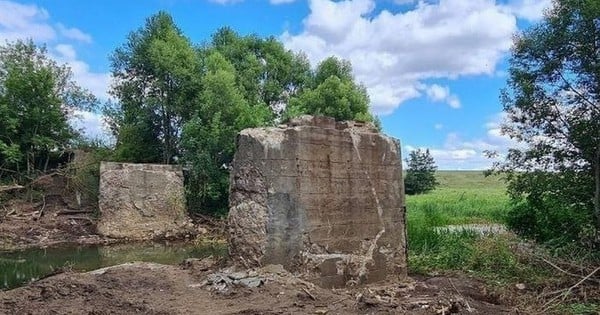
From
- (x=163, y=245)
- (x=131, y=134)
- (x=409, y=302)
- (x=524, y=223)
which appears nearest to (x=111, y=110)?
(x=131, y=134)

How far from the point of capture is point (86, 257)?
14.5 metres

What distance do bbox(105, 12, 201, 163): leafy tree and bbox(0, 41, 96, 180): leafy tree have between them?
2.05 m

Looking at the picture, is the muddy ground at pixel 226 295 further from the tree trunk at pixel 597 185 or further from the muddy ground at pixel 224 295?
the tree trunk at pixel 597 185

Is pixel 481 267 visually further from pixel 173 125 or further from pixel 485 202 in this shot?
pixel 485 202

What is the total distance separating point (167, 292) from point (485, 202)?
22990 mm

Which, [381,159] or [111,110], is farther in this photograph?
[111,110]

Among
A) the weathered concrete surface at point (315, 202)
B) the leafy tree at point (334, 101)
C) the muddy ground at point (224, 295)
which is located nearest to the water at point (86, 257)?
the muddy ground at point (224, 295)

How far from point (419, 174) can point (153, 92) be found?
2332 cm

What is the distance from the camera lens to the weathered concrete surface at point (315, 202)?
7.43 meters

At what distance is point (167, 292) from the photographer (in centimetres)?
724

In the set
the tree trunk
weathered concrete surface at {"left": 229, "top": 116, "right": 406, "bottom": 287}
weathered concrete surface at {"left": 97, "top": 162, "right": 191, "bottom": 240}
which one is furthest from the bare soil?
the tree trunk

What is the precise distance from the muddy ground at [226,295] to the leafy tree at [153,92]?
47.5 ft

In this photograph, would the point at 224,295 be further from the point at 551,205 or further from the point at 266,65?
the point at 266,65

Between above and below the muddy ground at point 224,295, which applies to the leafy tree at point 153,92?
above
